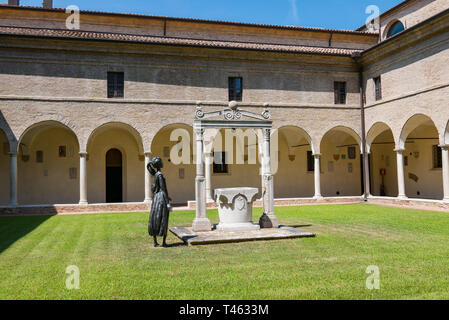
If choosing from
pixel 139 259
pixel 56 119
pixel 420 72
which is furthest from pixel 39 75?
pixel 420 72

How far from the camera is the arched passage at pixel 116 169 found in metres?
21.6

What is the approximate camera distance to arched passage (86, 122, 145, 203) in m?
21.6

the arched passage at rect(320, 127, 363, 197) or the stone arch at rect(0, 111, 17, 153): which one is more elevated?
the stone arch at rect(0, 111, 17, 153)

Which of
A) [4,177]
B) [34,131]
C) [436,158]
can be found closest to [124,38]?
[34,131]

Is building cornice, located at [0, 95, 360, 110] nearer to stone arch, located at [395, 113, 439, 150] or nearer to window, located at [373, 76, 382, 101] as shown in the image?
window, located at [373, 76, 382, 101]

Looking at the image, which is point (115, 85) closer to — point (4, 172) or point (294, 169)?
point (4, 172)

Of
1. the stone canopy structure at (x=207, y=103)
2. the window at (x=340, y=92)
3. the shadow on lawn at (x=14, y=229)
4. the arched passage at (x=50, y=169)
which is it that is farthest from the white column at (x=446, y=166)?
the arched passage at (x=50, y=169)

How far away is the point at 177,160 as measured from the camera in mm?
22344

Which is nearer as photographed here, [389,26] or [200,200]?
[200,200]

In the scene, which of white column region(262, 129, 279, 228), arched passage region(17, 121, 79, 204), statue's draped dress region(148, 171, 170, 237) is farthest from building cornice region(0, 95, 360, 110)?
statue's draped dress region(148, 171, 170, 237)

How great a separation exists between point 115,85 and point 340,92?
1177cm

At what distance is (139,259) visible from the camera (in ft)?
23.8

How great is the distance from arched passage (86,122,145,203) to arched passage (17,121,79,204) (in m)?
0.88
